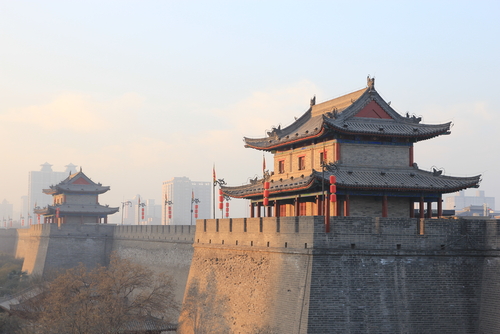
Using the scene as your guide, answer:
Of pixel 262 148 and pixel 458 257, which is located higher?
pixel 262 148

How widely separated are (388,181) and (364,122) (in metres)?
2.53

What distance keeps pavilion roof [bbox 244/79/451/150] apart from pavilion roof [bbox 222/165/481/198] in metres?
1.30

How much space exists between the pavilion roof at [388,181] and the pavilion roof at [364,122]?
130 cm

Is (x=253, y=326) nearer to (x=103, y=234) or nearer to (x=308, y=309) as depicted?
(x=308, y=309)

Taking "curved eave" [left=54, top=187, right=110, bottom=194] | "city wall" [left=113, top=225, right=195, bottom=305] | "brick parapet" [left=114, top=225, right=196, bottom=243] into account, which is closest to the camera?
"city wall" [left=113, top=225, right=195, bottom=305]

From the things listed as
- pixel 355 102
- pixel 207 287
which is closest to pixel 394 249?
pixel 355 102

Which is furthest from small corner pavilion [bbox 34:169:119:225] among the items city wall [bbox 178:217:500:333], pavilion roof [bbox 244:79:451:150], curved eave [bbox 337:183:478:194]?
city wall [bbox 178:217:500:333]

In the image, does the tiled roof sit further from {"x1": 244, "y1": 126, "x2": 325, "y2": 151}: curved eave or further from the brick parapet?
the brick parapet

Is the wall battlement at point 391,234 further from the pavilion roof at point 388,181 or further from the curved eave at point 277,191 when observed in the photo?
the pavilion roof at point 388,181

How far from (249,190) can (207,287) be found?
4925mm

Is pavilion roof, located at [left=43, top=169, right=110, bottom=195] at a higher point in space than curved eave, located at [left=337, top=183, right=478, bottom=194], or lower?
higher

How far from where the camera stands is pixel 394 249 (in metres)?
17.0

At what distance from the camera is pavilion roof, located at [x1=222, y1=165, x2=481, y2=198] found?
2034 cm

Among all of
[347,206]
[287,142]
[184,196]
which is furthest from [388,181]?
[184,196]
